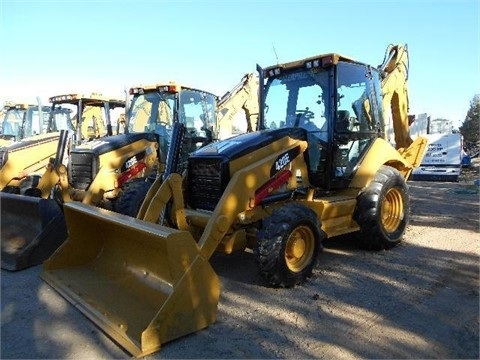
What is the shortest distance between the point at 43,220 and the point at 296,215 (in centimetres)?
328

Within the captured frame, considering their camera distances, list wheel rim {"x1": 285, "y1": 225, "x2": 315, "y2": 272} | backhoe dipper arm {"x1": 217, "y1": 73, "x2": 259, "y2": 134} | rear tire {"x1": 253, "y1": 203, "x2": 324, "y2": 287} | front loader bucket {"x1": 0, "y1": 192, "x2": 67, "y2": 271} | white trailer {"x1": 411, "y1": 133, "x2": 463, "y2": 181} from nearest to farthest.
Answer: rear tire {"x1": 253, "y1": 203, "x2": 324, "y2": 287}
wheel rim {"x1": 285, "y1": 225, "x2": 315, "y2": 272}
front loader bucket {"x1": 0, "y1": 192, "x2": 67, "y2": 271}
backhoe dipper arm {"x1": 217, "y1": 73, "x2": 259, "y2": 134}
white trailer {"x1": 411, "y1": 133, "x2": 463, "y2": 181}

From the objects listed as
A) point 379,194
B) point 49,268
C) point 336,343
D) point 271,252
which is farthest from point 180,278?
point 379,194

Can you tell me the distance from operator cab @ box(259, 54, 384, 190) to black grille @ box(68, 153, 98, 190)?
3166 millimetres

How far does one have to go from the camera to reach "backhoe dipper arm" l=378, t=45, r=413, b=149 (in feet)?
22.4

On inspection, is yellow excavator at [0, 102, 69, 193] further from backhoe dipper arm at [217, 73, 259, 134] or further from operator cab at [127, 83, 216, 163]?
backhoe dipper arm at [217, 73, 259, 134]

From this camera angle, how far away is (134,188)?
6406 mm

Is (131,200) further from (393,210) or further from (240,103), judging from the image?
(240,103)

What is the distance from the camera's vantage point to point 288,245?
14.5 ft

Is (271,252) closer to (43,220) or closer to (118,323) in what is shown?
(118,323)

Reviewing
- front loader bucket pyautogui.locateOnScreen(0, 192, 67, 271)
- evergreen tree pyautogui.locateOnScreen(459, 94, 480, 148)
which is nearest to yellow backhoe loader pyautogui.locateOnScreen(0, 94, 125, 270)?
front loader bucket pyautogui.locateOnScreen(0, 192, 67, 271)

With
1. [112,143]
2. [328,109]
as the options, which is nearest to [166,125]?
[112,143]

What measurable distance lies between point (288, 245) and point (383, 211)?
2.18m

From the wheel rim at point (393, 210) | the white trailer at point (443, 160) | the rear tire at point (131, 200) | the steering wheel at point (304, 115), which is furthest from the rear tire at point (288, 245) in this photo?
the white trailer at point (443, 160)

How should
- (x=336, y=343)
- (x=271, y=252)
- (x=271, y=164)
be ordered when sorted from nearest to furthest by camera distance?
1. (x=336, y=343)
2. (x=271, y=252)
3. (x=271, y=164)
